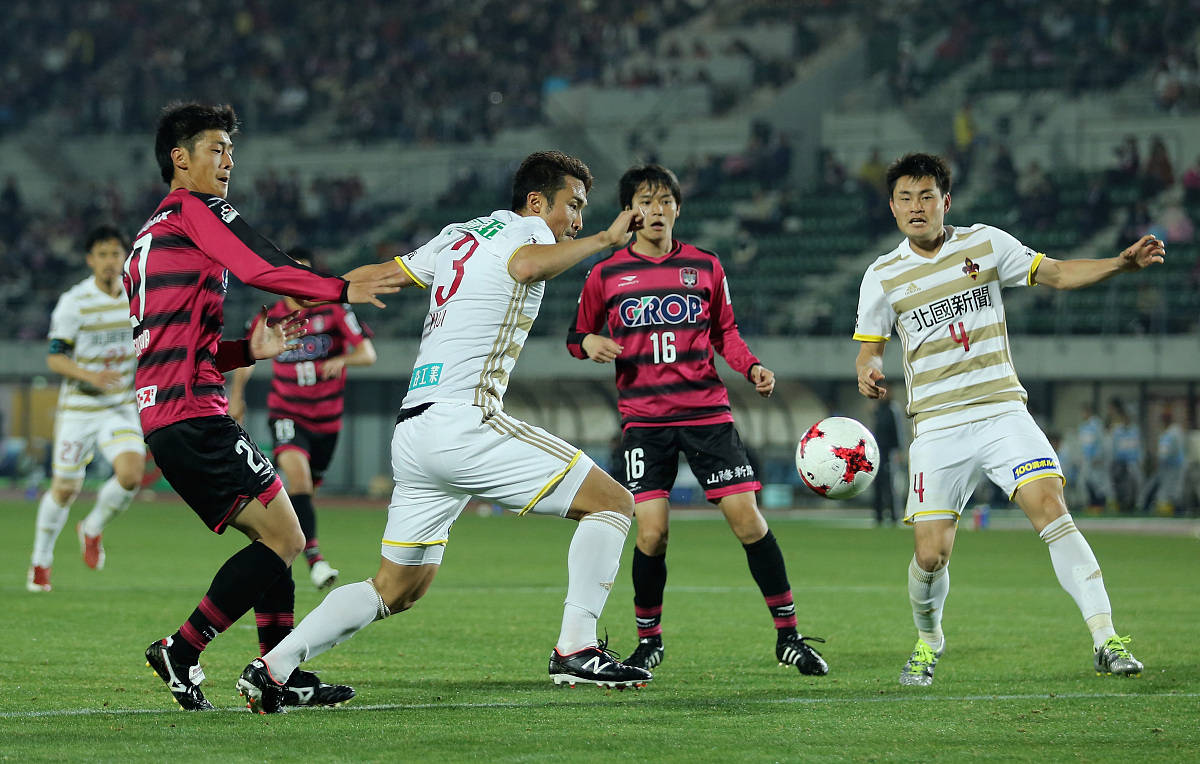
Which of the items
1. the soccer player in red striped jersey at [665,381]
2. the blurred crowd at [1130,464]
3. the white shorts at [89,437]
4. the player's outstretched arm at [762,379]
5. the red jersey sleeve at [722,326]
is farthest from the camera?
the blurred crowd at [1130,464]

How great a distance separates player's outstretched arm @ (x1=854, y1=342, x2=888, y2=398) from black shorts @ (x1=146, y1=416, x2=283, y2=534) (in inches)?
109

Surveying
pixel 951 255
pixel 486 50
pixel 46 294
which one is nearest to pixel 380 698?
pixel 951 255

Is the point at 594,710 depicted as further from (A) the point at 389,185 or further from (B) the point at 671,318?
(A) the point at 389,185

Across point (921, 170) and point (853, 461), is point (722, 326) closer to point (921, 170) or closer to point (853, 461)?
point (853, 461)

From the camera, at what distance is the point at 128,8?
146 feet

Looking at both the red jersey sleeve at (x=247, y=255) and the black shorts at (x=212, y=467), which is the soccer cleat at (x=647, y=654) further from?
the red jersey sleeve at (x=247, y=255)

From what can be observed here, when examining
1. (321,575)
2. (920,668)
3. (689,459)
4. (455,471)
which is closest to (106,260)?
(321,575)

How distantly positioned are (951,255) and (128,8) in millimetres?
41457

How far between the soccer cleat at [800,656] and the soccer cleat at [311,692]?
2.24m

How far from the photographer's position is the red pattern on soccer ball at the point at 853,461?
7672 mm

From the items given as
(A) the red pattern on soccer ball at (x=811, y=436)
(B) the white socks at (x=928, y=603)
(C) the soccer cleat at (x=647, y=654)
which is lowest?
(C) the soccer cleat at (x=647, y=654)

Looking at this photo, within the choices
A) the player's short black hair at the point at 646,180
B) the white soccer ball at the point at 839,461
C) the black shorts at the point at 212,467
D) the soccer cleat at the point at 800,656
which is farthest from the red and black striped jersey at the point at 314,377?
the black shorts at the point at 212,467

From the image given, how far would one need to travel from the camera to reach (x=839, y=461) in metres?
7.70

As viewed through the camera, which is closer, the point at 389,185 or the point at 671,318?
the point at 671,318
